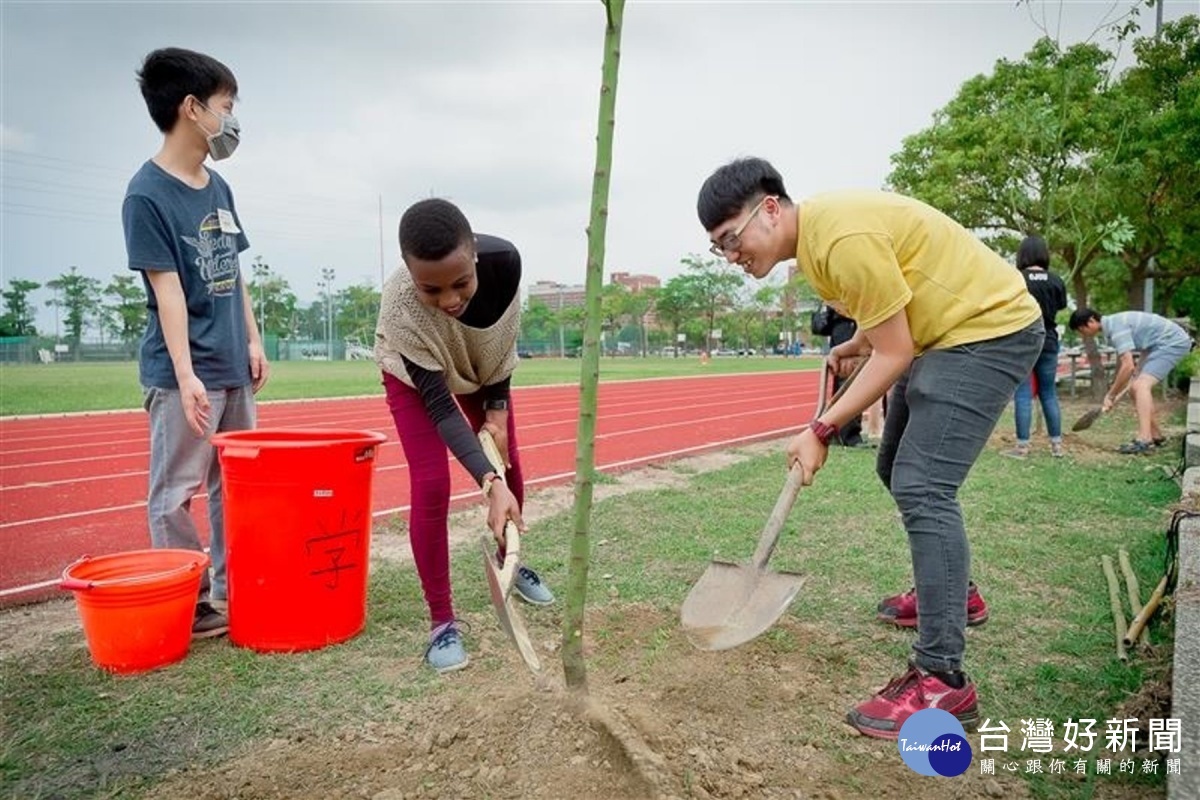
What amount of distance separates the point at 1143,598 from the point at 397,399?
3039mm

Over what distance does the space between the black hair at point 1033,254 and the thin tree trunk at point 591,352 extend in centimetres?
592

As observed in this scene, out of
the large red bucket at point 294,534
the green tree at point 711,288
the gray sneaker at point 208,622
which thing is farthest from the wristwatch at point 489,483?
the green tree at point 711,288

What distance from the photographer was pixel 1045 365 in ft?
Result: 21.7

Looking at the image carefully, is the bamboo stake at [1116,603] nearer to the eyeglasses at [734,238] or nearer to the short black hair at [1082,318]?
the eyeglasses at [734,238]

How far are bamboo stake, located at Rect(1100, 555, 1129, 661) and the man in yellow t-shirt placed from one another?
797mm

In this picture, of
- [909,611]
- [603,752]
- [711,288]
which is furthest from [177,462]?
[711,288]

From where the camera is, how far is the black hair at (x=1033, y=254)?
6.54 m

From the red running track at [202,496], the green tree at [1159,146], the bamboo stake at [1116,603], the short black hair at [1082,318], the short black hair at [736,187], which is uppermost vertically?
the green tree at [1159,146]

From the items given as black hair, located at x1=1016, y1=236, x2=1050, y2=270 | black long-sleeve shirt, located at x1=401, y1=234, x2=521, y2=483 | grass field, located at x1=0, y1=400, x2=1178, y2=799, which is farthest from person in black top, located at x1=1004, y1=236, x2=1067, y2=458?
black long-sleeve shirt, located at x1=401, y1=234, x2=521, y2=483

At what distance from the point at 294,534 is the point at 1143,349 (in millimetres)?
7554

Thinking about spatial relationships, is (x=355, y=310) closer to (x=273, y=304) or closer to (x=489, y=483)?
(x=273, y=304)

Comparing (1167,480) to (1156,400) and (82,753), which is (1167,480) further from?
(1156,400)

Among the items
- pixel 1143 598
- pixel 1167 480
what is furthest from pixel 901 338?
pixel 1167 480

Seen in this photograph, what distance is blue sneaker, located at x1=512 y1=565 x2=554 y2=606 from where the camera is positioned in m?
3.23
